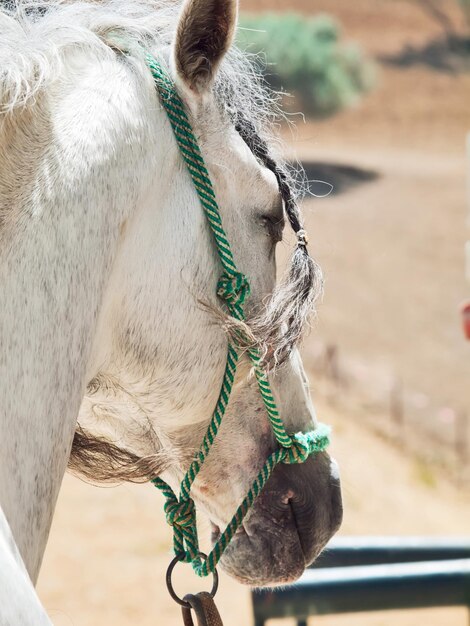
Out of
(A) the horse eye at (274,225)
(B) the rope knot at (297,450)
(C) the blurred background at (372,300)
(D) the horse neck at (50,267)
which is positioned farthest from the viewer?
(C) the blurred background at (372,300)

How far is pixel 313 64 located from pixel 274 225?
78.7ft

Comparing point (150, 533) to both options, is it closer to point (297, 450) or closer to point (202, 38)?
point (297, 450)

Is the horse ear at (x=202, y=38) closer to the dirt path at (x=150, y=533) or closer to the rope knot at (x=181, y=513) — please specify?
the rope knot at (x=181, y=513)

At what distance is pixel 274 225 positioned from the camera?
6.05ft

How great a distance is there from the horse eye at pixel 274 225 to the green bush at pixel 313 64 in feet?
72.8

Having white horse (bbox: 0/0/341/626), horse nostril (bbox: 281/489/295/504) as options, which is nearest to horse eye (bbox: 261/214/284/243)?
white horse (bbox: 0/0/341/626)

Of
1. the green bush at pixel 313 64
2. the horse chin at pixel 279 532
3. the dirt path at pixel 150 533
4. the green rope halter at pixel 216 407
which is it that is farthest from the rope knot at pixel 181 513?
the green bush at pixel 313 64

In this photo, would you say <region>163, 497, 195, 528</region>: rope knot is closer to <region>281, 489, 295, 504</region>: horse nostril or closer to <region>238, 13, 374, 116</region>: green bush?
<region>281, 489, 295, 504</region>: horse nostril

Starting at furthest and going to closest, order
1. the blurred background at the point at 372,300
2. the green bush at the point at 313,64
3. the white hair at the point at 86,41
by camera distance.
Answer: the green bush at the point at 313,64 < the blurred background at the point at 372,300 < the white hair at the point at 86,41

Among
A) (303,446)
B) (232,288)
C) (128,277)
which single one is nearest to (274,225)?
(232,288)

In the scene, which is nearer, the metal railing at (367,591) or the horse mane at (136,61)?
the horse mane at (136,61)

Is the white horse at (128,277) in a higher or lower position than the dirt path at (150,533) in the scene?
higher

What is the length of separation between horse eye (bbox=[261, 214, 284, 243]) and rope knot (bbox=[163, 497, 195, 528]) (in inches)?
22.7

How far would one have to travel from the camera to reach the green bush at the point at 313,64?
80.8 feet
